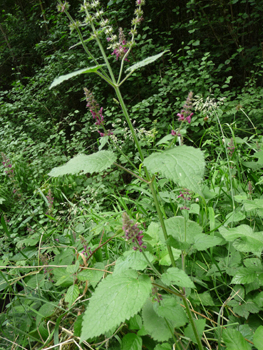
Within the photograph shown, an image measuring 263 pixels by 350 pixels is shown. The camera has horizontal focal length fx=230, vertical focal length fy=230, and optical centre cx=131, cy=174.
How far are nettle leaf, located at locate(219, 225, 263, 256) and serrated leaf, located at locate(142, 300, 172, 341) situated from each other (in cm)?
46

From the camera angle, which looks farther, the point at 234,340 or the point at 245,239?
the point at 245,239

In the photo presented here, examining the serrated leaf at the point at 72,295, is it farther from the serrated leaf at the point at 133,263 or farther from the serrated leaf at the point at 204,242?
the serrated leaf at the point at 204,242

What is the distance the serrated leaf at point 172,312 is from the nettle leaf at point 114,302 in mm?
143

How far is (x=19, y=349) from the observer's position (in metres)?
1.07

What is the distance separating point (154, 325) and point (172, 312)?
0.15 metres

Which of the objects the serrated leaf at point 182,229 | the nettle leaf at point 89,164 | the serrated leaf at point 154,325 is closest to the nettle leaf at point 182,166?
the nettle leaf at point 89,164

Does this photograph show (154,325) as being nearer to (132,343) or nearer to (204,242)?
(132,343)

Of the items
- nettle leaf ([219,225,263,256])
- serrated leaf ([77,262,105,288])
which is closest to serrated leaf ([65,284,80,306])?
serrated leaf ([77,262,105,288])

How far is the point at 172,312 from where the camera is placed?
72 centimetres

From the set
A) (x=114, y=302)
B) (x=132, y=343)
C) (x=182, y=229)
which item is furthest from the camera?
(x=182, y=229)

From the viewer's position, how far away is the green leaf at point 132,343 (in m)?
0.85

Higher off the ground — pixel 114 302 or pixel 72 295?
pixel 114 302

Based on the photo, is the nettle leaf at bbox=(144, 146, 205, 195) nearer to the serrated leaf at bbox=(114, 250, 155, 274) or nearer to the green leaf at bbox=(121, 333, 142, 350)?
the serrated leaf at bbox=(114, 250, 155, 274)

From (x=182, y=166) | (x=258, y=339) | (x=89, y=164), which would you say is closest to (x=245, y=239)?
(x=258, y=339)
